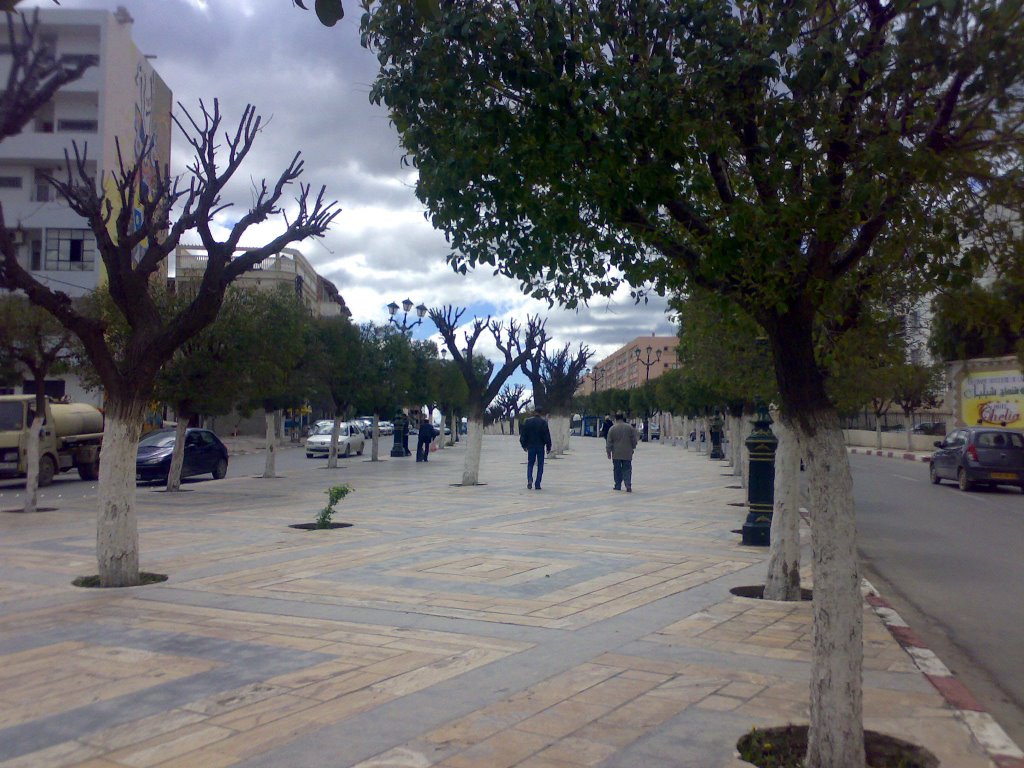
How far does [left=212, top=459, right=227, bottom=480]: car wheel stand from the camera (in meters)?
26.0

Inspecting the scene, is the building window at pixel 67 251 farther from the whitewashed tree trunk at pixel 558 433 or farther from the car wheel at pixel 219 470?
the whitewashed tree trunk at pixel 558 433

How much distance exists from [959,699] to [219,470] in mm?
23217

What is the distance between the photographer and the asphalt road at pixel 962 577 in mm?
6738

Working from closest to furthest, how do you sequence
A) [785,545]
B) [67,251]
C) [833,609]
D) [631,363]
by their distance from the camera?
[833,609] → [785,545] → [67,251] → [631,363]

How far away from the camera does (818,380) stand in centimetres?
473

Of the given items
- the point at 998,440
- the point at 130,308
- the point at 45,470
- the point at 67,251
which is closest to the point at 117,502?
the point at 130,308

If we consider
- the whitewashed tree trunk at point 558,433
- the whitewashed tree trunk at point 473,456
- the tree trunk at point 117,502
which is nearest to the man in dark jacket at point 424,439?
the whitewashed tree trunk at point 558,433

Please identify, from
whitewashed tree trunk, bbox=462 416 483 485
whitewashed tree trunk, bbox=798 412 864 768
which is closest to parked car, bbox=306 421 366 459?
whitewashed tree trunk, bbox=462 416 483 485

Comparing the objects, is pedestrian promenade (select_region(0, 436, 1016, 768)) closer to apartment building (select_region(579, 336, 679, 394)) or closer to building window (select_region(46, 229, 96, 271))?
building window (select_region(46, 229, 96, 271))

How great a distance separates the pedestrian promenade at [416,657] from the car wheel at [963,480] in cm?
1429

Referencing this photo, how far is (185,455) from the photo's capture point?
24.2 meters

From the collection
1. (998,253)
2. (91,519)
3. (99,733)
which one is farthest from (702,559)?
(91,519)

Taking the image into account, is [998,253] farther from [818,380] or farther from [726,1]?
[726,1]

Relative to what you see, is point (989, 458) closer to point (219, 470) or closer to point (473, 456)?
point (473, 456)
